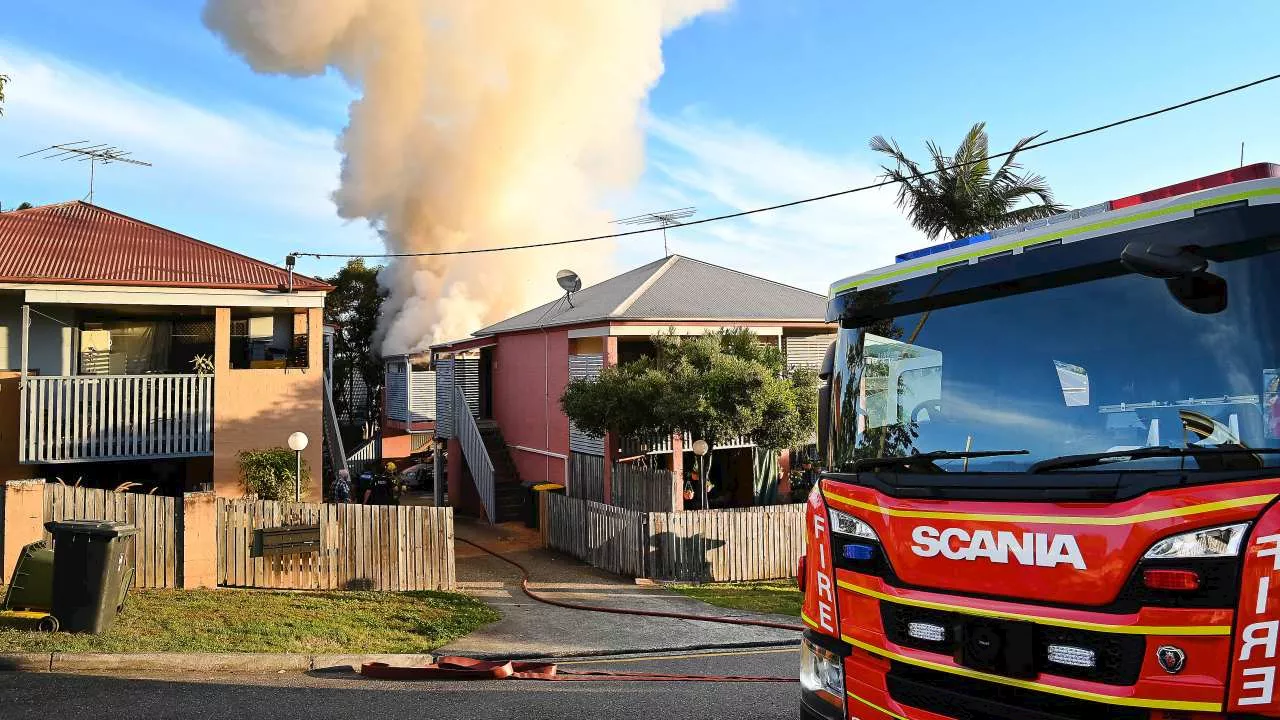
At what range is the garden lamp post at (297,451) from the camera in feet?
49.2

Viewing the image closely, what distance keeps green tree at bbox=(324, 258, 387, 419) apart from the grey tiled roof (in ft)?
60.3

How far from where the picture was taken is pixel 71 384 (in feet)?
47.8

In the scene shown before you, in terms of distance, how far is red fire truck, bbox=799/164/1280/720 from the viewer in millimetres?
2797

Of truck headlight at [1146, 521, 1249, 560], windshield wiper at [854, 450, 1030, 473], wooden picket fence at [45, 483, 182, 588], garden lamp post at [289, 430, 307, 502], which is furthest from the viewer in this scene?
garden lamp post at [289, 430, 307, 502]

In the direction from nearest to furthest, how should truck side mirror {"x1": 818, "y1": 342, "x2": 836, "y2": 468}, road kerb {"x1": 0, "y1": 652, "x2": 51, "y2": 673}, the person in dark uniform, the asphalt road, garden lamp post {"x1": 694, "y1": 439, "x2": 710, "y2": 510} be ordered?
truck side mirror {"x1": 818, "y1": 342, "x2": 836, "y2": 468}, the asphalt road, road kerb {"x1": 0, "y1": 652, "x2": 51, "y2": 673}, garden lamp post {"x1": 694, "y1": 439, "x2": 710, "y2": 510}, the person in dark uniform

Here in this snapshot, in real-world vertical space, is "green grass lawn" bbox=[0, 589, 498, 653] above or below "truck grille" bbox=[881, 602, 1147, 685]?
below

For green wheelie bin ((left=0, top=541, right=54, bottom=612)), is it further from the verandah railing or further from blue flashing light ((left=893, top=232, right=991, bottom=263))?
blue flashing light ((left=893, top=232, right=991, bottom=263))

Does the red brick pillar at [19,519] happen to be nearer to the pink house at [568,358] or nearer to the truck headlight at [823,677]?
the pink house at [568,358]

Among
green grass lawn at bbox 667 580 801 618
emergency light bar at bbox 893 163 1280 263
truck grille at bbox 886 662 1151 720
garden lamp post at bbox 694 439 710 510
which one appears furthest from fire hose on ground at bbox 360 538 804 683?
garden lamp post at bbox 694 439 710 510

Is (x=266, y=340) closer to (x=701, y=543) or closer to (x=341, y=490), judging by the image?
(x=341, y=490)

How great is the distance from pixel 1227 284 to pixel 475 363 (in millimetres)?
22897

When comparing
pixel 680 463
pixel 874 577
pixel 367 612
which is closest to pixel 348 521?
pixel 367 612

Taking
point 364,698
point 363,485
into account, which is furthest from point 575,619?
point 363,485

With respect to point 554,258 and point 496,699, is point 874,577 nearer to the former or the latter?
point 496,699
